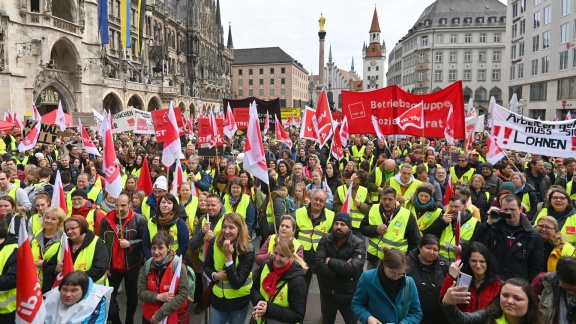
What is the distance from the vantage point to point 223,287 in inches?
168

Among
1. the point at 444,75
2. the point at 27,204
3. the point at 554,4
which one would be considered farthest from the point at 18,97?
the point at 444,75

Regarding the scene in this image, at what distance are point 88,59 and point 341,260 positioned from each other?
34.5m

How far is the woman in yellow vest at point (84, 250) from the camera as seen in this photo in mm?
4086

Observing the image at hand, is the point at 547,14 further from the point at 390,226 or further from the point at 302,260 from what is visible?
the point at 302,260

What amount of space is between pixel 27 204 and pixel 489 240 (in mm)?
6340

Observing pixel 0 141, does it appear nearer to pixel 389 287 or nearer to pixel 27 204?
pixel 27 204

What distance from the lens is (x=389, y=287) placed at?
3340 millimetres

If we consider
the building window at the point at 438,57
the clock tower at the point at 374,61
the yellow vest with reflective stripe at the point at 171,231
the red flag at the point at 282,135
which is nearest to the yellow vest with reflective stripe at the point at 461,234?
the yellow vest with reflective stripe at the point at 171,231

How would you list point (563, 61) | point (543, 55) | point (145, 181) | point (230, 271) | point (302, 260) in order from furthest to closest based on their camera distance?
point (543, 55) → point (563, 61) → point (145, 181) → point (302, 260) → point (230, 271)

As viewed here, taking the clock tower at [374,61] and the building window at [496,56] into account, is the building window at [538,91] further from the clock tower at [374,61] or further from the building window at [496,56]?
the clock tower at [374,61]

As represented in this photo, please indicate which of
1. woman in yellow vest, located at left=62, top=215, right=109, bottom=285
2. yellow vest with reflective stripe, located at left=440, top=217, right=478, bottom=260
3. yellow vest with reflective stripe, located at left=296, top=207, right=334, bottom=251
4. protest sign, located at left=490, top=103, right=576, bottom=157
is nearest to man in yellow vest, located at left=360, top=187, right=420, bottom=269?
yellow vest with reflective stripe, located at left=440, top=217, right=478, bottom=260

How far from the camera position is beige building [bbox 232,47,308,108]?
334 feet

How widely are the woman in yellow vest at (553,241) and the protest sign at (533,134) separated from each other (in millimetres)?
3375

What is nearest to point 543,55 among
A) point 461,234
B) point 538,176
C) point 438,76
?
point 438,76
